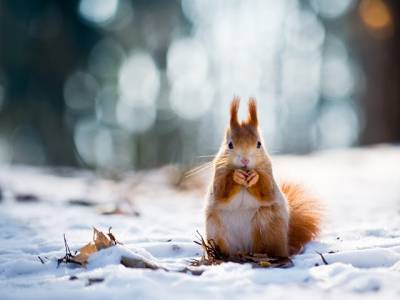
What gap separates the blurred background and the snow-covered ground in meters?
7.90

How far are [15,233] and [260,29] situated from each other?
13.6 meters

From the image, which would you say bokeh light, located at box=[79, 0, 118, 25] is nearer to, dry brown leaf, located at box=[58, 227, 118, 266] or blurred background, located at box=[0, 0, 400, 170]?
blurred background, located at box=[0, 0, 400, 170]

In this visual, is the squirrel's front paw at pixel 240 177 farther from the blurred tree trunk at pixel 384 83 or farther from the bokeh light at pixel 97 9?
the bokeh light at pixel 97 9

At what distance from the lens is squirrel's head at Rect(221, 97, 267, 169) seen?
2.28 metres

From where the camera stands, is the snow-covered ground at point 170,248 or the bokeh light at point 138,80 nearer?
the snow-covered ground at point 170,248

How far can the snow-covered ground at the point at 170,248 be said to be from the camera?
1.74m

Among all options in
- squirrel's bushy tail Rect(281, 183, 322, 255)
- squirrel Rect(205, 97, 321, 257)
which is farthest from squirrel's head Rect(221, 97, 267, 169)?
squirrel's bushy tail Rect(281, 183, 322, 255)

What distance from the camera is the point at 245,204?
225 cm

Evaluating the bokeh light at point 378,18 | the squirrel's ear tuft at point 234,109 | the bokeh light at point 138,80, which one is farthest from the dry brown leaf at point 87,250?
the bokeh light at point 138,80

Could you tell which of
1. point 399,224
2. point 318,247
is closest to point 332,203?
point 399,224

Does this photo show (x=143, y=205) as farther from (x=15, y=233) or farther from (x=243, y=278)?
(x=243, y=278)

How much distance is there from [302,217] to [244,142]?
573 millimetres

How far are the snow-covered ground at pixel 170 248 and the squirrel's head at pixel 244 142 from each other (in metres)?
0.45

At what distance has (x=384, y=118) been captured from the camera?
869 centimetres
